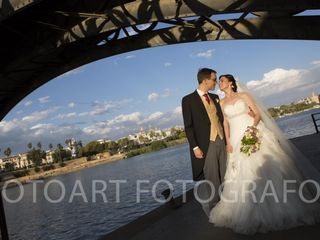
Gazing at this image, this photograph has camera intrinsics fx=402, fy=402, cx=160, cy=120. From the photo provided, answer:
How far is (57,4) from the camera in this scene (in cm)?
1105

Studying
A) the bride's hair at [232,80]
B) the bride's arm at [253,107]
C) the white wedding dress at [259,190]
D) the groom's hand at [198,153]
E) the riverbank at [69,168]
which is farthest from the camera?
the riverbank at [69,168]

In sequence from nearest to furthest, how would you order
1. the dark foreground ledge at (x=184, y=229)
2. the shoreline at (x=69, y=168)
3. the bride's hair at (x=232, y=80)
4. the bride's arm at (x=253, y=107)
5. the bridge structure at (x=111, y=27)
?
the dark foreground ledge at (x=184, y=229) < the bride's arm at (x=253, y=107) < the bride's hair at (x=232, y=80) < the bridge structure at (x=111, y=27) < the shoreline at (x=69, y=168)

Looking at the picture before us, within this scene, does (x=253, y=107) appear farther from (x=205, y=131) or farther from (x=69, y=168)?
(x=69, y=168)

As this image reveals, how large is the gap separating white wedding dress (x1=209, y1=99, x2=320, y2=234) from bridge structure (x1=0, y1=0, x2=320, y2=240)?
3.79 meters

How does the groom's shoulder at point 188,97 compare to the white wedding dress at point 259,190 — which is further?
the groom's shoulder at point 188,97

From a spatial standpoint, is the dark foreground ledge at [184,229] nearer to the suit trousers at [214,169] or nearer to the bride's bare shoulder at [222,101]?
the suit trousers at [214,169]

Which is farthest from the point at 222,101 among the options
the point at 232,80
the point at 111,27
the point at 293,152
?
the point at 111,27

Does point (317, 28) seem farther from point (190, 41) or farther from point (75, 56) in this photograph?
point (75, 56)

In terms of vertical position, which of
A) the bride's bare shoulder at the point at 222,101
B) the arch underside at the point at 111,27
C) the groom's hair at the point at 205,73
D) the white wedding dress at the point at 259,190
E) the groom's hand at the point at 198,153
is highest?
the arch underside at the point at 111,27

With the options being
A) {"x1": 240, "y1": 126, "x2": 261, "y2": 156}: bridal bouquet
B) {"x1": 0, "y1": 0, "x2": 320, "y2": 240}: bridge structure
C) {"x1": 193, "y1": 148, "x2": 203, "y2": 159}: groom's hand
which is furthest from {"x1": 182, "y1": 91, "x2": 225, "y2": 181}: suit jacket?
{"x1": 0, "y1": 0, "x2": 320, "y2": 240}: bridge structure

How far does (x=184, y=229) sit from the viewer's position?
20.1 feet

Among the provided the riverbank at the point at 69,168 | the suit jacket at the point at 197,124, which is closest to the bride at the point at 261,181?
the suit jacket at the point at 197,124

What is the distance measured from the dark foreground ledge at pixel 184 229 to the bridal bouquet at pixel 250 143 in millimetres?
1124

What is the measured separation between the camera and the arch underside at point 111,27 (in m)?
9.31
